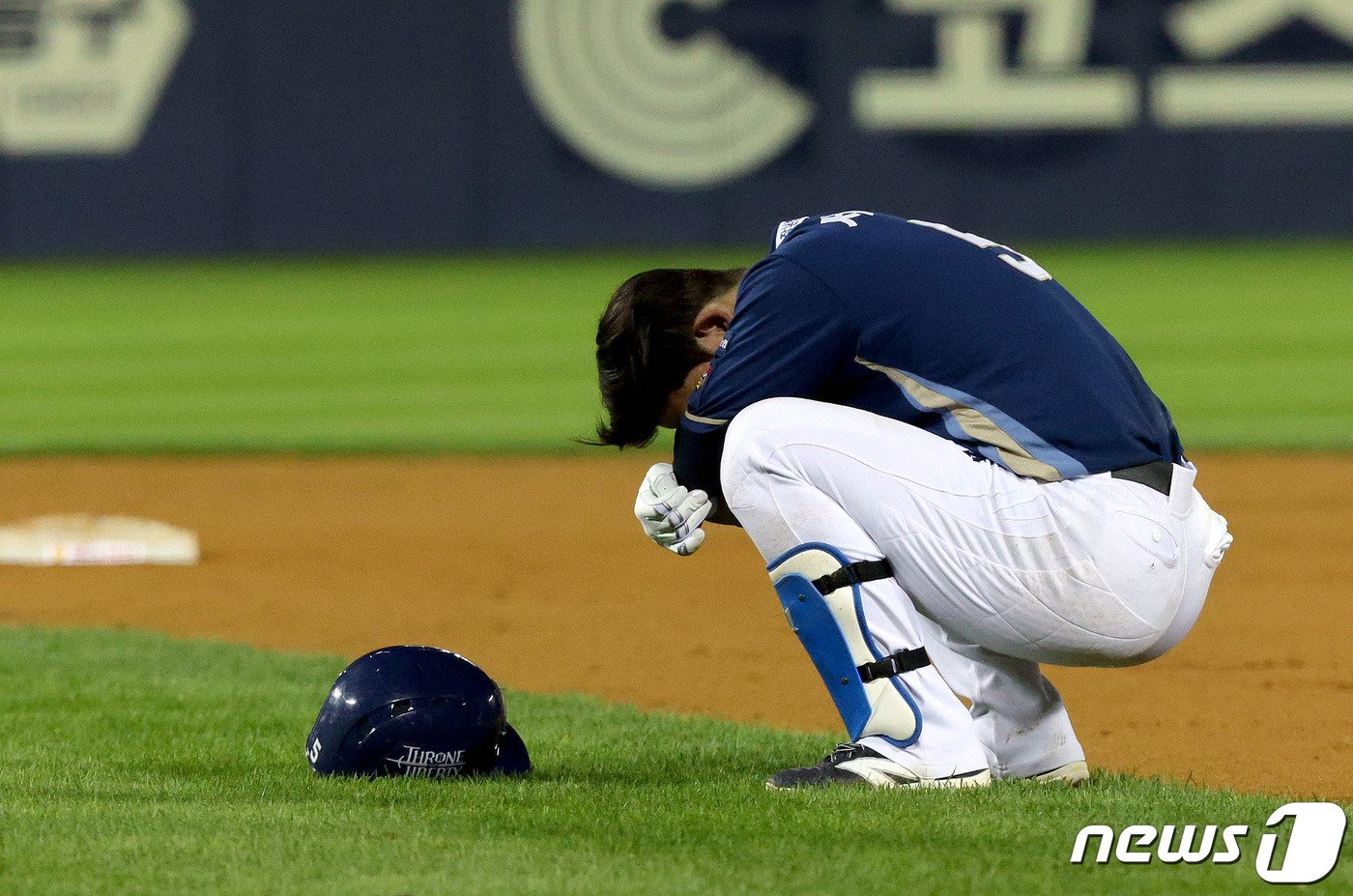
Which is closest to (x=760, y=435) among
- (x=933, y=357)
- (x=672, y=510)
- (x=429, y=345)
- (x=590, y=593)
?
(x=672, y=510)

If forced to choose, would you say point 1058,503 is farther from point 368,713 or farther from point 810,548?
point 368,713

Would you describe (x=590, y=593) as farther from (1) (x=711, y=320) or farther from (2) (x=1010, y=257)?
(2) (x=1010, y=257)

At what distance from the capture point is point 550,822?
328 cm

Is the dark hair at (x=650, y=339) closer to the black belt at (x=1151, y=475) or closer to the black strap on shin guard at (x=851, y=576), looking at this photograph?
the black strap on shin guard at (x=851, y=576)

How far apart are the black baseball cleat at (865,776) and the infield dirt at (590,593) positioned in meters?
0.51

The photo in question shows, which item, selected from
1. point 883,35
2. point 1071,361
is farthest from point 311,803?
point 883,35

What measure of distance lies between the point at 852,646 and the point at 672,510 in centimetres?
42

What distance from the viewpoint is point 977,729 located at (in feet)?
12.4

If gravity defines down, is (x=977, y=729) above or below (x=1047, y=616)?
below

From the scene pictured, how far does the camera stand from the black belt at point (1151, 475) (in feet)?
11.5

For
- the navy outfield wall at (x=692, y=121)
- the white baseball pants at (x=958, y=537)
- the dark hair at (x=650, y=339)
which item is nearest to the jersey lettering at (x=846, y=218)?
the dark hair at (x=650, y=339)

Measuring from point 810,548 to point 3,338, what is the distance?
476 inches

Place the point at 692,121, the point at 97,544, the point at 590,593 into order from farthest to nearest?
the point at 692,121
the point at 97,544
the point at 590,593

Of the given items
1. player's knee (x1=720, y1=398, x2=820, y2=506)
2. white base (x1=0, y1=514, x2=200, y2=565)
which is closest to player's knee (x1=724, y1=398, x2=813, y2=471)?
player's knee (x1=720, y1=398, x2=820, y2=506)
